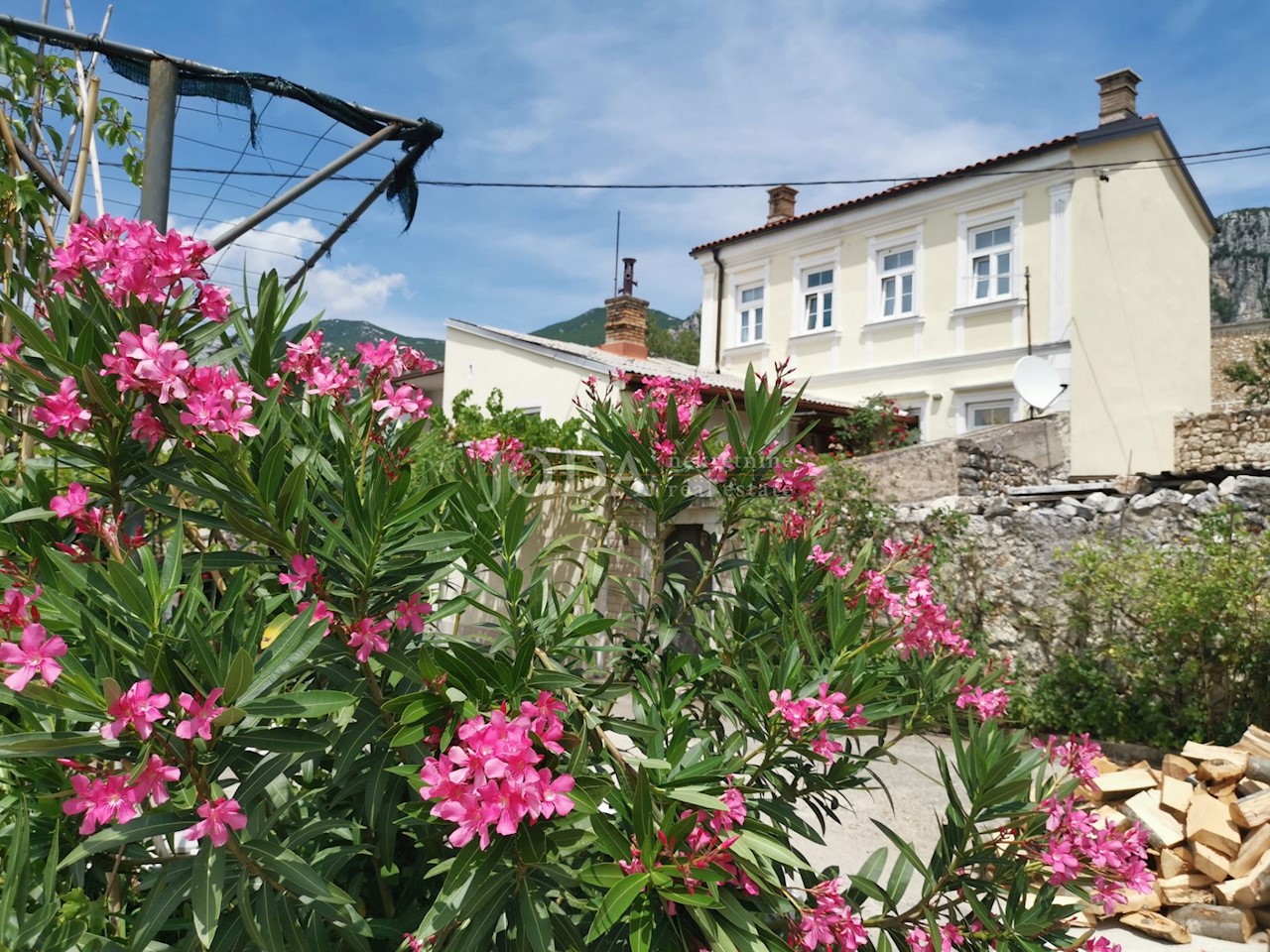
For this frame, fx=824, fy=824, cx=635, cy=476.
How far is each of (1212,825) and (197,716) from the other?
5.15m

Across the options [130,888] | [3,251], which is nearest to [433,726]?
[130,888]

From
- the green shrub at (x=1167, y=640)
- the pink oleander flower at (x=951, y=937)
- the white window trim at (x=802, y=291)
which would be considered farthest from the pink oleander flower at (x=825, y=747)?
the white window trim at (x=802, y=291)

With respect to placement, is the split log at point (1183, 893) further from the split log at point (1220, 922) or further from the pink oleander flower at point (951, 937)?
the pink oleander flower at point (951, 937)

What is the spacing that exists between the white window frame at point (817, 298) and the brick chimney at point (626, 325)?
2952 mm

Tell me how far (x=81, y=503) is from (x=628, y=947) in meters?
1.14

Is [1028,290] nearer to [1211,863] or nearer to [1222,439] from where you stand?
[1222,439]

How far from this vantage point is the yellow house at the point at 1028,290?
11992 millimetres

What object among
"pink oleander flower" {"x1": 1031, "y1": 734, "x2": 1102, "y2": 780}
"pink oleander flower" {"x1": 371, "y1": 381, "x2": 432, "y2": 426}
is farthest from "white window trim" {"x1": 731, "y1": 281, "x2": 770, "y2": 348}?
"pink oleander flower" {"x1": 371, "y1": 381, "x2": 432, "y2": 426}

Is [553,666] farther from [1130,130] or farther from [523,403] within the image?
[1130,130]

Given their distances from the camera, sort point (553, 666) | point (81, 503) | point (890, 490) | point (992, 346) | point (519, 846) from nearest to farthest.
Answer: point (519, 846) < point (81, 503) < point (553, 666) < point (890, 490) < point (992, 346)

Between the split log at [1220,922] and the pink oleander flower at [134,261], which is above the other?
the pink oleander flower at [134,261]

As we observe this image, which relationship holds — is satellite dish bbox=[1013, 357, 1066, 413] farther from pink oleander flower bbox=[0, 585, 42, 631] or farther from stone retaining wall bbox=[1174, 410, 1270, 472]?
pink oleander flower bbox=[0, 585, 42, 631]

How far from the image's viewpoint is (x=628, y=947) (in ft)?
4.54

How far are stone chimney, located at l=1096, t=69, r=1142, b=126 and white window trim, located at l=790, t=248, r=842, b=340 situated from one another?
447cm
